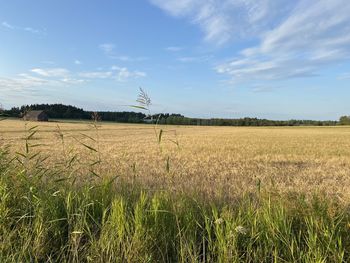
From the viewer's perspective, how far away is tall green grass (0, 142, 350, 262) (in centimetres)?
320

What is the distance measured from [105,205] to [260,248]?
74.7 inches

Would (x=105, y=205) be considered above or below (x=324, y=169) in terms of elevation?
above

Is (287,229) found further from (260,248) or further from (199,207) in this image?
(199,207)

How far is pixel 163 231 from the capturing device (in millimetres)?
3621

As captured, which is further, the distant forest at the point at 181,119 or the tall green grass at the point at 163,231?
the distant forest at the point at 181,119

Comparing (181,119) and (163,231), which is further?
(181,119)

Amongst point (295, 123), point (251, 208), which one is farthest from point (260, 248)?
point (295, 123)

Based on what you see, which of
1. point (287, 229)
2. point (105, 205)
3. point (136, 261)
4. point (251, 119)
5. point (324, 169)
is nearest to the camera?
point (136, 261)

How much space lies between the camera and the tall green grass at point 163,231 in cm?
320

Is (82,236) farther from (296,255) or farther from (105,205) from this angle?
(296,255)

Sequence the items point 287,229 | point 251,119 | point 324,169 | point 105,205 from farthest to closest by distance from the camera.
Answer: point 251,119 → point 324,169 → point 105,205 → point 287,229

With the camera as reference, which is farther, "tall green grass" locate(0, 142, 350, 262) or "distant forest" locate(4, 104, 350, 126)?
"distant forest" locate(4, 104, 350, 126)

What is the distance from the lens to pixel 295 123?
4995 inches

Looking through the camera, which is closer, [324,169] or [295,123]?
[324,169]
